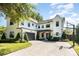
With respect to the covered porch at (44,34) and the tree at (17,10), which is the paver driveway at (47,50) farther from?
the tree at (17,10)

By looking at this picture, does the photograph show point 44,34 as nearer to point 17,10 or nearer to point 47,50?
point 47,50

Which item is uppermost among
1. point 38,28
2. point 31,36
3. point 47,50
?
point 38,28

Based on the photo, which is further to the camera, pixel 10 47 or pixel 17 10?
pixel 17 10

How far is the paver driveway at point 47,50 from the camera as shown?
6133mm

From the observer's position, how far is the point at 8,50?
6.11m

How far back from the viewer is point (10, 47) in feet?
20.4

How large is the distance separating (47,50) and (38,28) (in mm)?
605

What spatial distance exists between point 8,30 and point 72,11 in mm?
1545

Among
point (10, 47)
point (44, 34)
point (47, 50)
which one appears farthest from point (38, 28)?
point (10, 47)

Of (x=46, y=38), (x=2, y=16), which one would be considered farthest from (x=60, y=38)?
(x=2, y=16)

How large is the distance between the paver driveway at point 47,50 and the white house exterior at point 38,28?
20 cm

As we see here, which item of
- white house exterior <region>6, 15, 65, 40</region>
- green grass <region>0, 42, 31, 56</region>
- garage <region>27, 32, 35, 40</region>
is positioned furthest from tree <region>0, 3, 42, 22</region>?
green grass <region>0, 42, 31, 56</region>

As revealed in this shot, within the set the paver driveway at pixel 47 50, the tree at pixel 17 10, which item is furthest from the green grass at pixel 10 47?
the tree at pixel 17 10

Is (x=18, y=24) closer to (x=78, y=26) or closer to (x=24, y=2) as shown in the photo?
(x=24, y=2)
